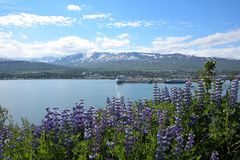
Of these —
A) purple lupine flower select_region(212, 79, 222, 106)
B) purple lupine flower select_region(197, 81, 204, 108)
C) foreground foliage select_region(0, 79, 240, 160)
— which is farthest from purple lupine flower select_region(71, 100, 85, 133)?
purple lupine flower select_region(212, 79, 222, 106)

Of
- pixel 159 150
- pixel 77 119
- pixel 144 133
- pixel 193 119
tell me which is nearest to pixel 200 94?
pixel 193 119

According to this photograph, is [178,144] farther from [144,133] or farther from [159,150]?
[144,133]

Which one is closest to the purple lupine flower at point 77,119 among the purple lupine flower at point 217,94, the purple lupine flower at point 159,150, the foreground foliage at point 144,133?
the foreground foliage at point 144,133

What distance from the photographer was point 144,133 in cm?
605

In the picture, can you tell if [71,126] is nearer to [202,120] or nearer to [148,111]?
[148,111]

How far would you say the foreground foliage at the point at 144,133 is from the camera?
5211 millimetres

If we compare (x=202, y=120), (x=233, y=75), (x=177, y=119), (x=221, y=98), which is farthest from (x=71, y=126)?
(x=233, y=75)

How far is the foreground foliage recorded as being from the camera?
5.21 meters

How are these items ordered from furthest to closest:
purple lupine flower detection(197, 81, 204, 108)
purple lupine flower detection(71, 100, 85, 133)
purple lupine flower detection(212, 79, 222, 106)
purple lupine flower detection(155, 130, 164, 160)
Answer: purple lupine flower detection(197, 81, 204, 108) < purple lupine flower detection(212, 79, 222, 106) < purple lupine flower detection(71, 100, 85, 133) < purple lupine flower detection(155, 130, 164, 160)

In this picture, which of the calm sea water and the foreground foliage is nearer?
the foreground foliage

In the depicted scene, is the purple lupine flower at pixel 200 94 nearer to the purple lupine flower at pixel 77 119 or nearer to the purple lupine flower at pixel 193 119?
the purple lupine flower at pixel 193 119

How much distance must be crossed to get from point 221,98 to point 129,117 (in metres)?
1.88

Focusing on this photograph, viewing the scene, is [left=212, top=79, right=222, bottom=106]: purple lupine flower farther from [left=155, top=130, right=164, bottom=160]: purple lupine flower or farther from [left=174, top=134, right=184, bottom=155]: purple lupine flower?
[left=155, top=130, right=164, bottom=160]: purple lupine flower

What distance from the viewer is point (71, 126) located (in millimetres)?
6469
